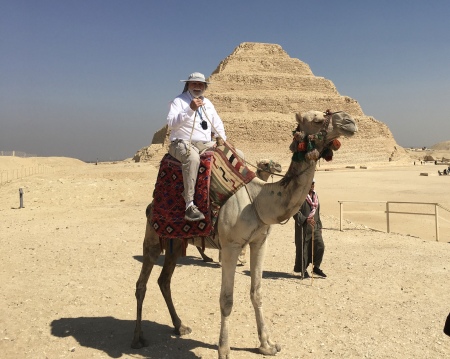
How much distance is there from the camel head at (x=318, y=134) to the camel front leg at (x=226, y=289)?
0.93 metres

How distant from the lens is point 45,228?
32.0 feet

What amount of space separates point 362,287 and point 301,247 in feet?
3.47

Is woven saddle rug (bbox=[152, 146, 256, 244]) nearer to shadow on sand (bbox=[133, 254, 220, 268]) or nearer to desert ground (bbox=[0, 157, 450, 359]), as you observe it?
desert ground (bbox=[0, 157, 450, 359])

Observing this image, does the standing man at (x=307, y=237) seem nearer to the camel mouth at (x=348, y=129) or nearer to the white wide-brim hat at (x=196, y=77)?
the white wide-brim hat at (x=196, y=77)

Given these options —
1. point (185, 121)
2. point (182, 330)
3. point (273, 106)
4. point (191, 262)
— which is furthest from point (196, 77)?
point (273, 106)

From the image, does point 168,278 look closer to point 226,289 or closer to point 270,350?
point 226,289

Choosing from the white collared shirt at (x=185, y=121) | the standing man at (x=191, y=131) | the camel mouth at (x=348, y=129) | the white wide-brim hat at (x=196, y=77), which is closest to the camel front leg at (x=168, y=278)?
the standing man at (x=191, y=131)

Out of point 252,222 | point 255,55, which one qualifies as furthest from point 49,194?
point 255,55

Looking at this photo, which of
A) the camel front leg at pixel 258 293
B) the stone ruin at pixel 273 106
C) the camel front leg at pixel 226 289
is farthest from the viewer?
the stone ruin at pixel 273 106

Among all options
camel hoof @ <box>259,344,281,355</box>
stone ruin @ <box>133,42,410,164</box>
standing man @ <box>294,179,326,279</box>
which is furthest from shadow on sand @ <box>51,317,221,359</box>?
stone ruin @ <box>133,42,410,164</box>

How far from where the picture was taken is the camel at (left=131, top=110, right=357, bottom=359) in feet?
9.76

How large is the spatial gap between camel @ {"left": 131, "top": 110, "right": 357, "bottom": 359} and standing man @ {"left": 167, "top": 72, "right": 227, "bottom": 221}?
1.03 ft

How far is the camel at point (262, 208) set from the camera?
297cm

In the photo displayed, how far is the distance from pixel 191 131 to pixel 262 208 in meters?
0.90
